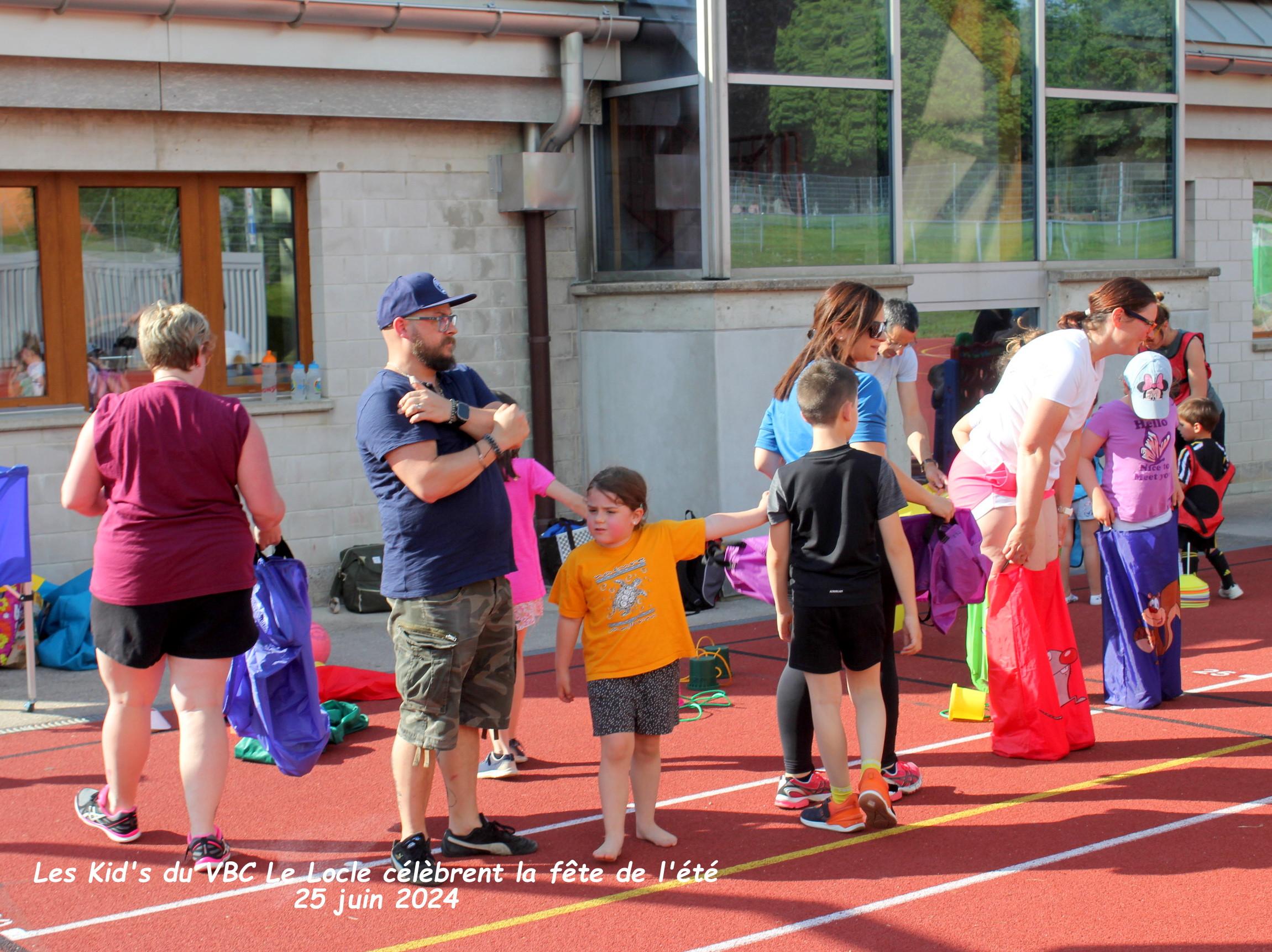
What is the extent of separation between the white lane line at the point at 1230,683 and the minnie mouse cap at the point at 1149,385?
1.46 m

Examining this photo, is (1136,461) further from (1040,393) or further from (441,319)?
(441,319)

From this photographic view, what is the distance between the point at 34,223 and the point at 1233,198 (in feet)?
38.2

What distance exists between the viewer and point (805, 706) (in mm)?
5242

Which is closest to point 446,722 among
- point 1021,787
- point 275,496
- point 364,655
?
point 275,496

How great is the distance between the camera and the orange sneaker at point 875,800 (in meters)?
4.95

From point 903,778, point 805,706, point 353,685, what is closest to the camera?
point 805,706

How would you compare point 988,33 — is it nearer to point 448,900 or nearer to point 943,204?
point 943,204

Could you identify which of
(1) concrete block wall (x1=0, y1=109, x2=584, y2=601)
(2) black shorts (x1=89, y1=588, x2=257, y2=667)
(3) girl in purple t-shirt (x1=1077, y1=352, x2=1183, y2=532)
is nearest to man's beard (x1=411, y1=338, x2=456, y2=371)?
(2) black shorts (x1=89, y1=588, x2=257, y2=667)

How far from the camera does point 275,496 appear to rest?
494 cm

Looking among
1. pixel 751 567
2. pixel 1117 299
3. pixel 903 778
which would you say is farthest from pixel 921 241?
pixel 903 778

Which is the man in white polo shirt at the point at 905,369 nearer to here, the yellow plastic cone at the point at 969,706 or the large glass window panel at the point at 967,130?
the yellow plastic cone at the point at 969,706

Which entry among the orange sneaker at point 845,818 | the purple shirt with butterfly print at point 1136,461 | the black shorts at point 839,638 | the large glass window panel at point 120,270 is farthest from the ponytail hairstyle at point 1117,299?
the large glass window panel at point 120,270

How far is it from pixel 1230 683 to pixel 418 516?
4697 millimetres

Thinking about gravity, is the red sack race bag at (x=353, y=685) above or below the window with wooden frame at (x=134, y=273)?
below
